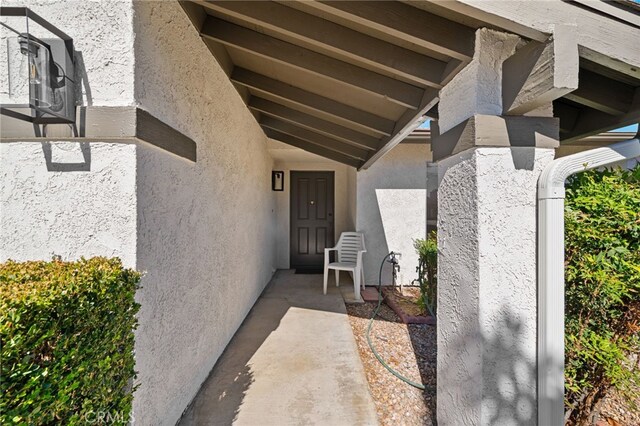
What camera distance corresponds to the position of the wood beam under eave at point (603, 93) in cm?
210

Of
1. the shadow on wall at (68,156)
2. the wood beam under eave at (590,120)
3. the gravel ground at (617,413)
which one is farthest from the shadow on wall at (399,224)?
the shadow on wall at (68,156)

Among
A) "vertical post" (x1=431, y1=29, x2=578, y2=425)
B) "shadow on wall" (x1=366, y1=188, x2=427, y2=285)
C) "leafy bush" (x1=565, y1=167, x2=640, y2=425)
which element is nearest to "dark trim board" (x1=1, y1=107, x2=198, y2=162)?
"vertical post" (x1=431, y1=29, x2=578, y2=425)

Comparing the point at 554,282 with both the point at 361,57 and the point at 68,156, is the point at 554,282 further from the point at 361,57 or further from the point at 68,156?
the point at 68,156

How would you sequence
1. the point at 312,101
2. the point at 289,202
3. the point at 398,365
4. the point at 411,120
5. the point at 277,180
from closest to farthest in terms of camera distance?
the point at 411,120
the point at 398,365
the point at 312,101
the point at 277,180
the point at 289,202

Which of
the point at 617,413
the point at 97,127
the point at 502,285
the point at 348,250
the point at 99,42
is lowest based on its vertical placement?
the point at 617,413

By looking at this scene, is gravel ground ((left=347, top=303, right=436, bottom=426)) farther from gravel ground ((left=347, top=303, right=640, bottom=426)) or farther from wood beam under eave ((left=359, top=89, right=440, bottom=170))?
wood beam under eave ((left=359, top=89, right=440, bottom=170))

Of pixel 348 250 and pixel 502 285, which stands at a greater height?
pixel 502 285

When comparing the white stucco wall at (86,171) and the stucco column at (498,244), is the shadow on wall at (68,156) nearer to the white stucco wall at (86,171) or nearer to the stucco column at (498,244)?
the white stucco wall at (86,171)

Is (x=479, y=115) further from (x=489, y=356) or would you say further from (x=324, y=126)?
(x=324, y=126)

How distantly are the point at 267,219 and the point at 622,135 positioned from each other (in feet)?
22.0

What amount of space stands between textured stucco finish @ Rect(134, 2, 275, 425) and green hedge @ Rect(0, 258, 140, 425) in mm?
225

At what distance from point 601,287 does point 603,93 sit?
1544 millimetres

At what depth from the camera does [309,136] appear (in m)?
4.80

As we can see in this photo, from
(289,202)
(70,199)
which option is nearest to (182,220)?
(70,199)
